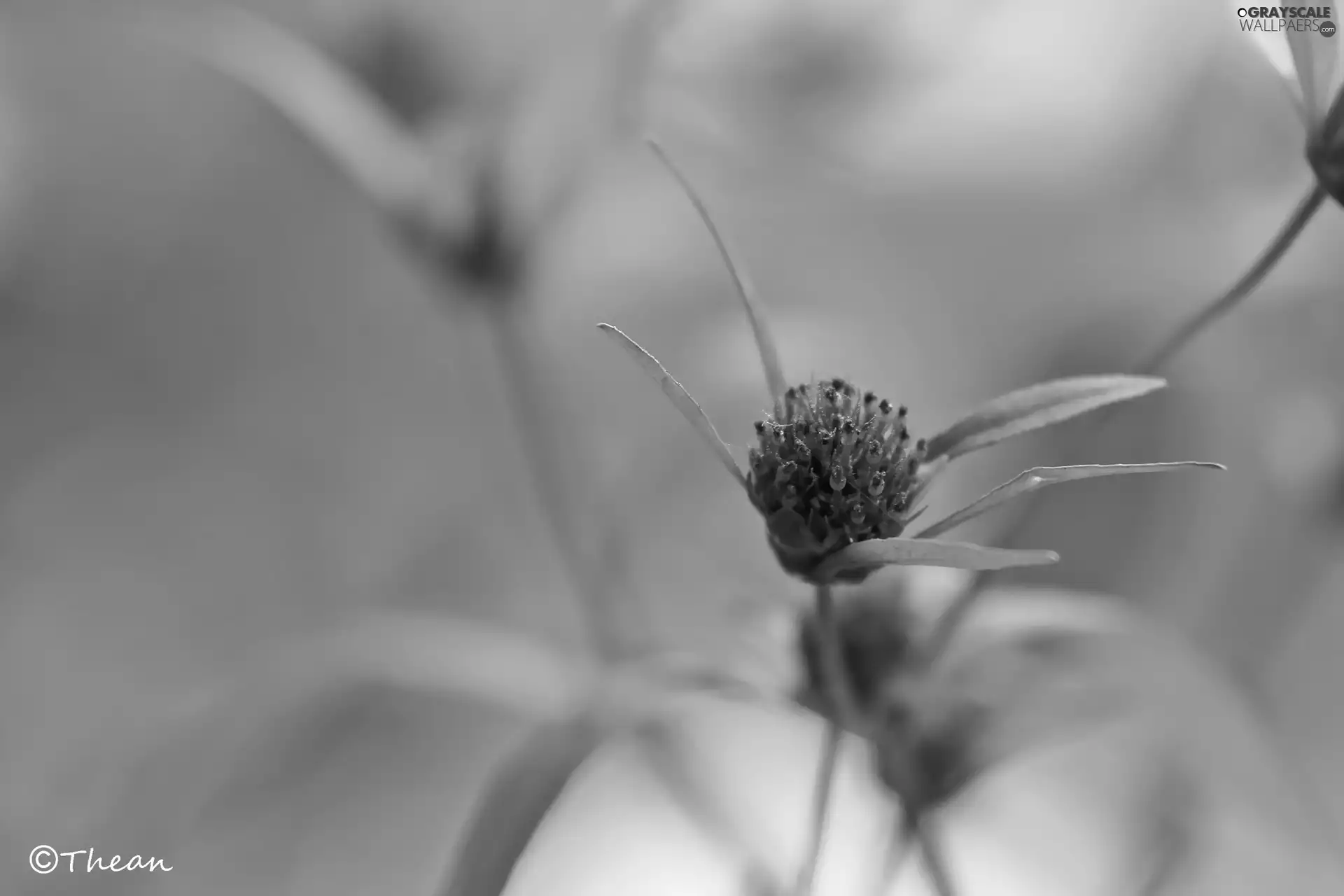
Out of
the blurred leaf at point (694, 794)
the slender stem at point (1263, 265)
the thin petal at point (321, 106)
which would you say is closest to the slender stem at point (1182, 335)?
the slender stem at point (1263, 265)

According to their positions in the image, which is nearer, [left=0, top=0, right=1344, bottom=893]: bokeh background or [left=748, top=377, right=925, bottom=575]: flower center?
[left=748, top=377, right=925, bottom=575]: flower center

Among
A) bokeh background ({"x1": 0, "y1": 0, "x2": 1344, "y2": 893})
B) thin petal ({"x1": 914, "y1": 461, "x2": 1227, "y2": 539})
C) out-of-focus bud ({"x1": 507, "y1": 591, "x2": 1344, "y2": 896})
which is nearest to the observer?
thin petal ({"x1": 914, "y1": 461, "x2": 1227, "y2": 539})

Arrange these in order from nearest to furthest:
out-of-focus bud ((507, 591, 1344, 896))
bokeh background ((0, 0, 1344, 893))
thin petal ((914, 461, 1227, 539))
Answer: thin petal ((914, 461, 1227, 539))
out-of-focus bud ((507, 591, 1344, 896))
bokeh background ((0, 0, 1344, 893))

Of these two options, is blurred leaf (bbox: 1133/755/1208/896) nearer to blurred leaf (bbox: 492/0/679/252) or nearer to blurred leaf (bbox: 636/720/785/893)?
blurred leaf (bbox: 636/720/785/893)

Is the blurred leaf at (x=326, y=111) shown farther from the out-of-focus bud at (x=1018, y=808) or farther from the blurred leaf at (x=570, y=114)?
the out-of-focus bud at (x=1018, y=808)

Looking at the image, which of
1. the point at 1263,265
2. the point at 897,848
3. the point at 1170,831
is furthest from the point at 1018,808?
the point at 1263,265

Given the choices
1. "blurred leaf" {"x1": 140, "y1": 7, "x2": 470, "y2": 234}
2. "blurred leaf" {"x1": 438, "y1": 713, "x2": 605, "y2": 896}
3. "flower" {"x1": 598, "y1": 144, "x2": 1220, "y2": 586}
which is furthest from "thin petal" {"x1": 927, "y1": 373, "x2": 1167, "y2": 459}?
"blurred leaf" {"x1": 140, "y1": 7, "x2": 470, "y2": 234}

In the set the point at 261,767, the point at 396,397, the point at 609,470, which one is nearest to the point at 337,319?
the point at 396,397
